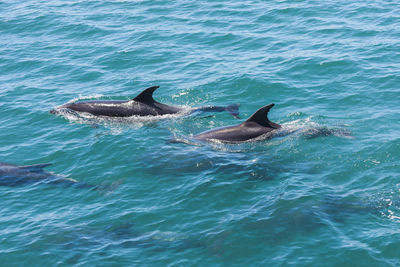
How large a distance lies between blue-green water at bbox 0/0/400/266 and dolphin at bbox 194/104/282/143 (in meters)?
0.53

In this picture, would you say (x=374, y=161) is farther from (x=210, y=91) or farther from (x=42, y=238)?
(x=42, y=238)

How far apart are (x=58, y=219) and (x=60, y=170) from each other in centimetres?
321

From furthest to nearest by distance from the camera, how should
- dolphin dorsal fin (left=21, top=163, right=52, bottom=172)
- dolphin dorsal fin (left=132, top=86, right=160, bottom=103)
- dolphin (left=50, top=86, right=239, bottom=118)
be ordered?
dolphin (left=50, top=86, right=239, bottom=118)
dolphin dorsal fin (left=132, top=86, right=160, bottom=103)
dolphin dorsal fin (left=21, top=163, right=52, bottom=172)

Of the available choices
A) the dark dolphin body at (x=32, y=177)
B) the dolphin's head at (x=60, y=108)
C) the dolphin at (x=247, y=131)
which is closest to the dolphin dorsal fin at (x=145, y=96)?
the dolphin's head at (x=60, y=108)

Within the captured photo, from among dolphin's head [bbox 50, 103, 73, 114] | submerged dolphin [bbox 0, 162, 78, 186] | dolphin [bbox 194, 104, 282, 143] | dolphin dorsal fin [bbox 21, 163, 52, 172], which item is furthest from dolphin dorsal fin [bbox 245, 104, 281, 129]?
dolphin's head [bbox 50, 103, 73, 114]

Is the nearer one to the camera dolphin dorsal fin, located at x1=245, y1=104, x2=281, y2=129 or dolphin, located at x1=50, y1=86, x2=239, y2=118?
dolphin dorsal fin, located at x1=245, y1=104, x2=281, y2=129

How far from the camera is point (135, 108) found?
2202 centimetres

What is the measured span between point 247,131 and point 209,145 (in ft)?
4.83

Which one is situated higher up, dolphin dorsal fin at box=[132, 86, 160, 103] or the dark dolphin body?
dolphin dorsal fin at box=[132, 86, 160, 103]

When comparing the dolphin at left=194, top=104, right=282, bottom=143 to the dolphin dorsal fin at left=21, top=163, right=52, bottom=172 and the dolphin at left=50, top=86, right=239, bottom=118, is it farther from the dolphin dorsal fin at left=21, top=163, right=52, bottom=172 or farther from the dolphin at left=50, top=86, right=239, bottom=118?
the dolphin dorsal fin at left=21, top=163, right=52, bottom=172

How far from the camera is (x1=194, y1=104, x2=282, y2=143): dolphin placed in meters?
19.4

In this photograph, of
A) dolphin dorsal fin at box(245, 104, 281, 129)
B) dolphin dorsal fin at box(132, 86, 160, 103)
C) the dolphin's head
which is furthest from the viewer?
the dolphin's head

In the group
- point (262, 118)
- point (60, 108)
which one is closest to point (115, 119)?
point (60, 108)

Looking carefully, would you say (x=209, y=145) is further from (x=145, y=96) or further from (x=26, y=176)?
(x=26, y=176)
